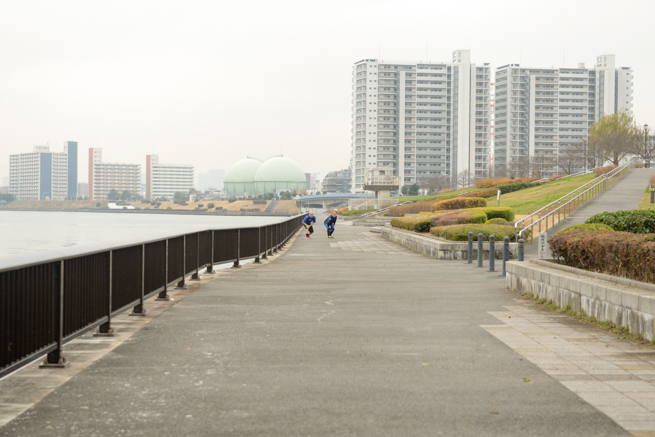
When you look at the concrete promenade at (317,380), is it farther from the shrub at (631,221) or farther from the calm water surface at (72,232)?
the shrub at (631,221)

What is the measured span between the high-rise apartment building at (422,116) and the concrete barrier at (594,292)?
173 meters

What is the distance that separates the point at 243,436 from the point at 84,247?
3724mm

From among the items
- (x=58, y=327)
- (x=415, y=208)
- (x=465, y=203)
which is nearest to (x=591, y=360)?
(x=58, y=327)

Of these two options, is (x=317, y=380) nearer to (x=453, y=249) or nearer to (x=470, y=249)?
(x=470, y=249)

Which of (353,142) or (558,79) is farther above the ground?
→ (558,79)

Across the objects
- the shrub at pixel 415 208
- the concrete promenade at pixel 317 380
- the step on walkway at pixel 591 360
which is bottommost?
the concrete promenade at pixel 317 380

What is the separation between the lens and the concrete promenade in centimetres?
459

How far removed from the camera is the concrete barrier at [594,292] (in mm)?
7551

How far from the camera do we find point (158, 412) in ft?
16.0

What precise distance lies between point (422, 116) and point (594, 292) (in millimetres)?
181818

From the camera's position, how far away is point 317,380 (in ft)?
19.1

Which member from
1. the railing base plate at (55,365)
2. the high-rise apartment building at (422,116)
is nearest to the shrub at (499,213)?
the railing base plate at (55,365)

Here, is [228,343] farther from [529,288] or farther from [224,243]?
[224,243]

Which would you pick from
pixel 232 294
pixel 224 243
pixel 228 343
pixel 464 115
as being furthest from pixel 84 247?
pixel 464 115
